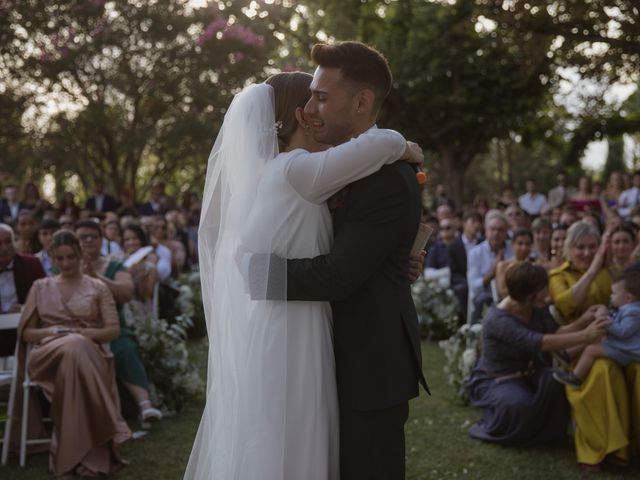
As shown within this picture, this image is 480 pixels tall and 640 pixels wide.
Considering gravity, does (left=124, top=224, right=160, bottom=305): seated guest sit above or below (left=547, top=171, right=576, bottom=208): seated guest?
below

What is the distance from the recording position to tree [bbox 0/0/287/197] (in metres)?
14.4

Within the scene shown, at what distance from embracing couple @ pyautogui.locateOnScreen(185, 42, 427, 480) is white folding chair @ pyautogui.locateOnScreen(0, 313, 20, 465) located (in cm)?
319

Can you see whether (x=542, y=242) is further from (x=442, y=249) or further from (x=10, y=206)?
(x=10, y=206)

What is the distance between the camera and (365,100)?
2.94 metres

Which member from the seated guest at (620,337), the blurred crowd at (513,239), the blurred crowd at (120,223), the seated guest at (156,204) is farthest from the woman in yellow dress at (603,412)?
the seated guest at (156,204)

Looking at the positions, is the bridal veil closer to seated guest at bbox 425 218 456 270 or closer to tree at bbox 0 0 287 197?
seated guest at bbox 425 218 456 270

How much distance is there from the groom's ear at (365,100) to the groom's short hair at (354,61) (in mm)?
18

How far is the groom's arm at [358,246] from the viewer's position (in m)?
2.79

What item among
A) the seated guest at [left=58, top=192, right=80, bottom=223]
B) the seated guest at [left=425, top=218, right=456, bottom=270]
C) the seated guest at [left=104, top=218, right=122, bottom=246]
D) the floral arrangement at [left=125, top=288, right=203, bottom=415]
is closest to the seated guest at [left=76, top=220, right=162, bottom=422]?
the floral arrangement at [left=125, top=288, right=203, bottom=415]

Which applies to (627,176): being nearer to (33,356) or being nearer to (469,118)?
(469,118)

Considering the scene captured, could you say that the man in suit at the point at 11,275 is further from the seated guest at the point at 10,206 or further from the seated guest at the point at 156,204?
the seated guest at the point at 10,206

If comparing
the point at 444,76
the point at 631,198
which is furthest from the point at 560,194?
the point at 444,76

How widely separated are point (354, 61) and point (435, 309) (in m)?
7.79


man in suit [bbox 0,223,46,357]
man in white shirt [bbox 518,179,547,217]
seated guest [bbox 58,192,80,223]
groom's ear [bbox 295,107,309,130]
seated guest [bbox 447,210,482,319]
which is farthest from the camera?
man in white shirt [bbox 518,179,547,217]
